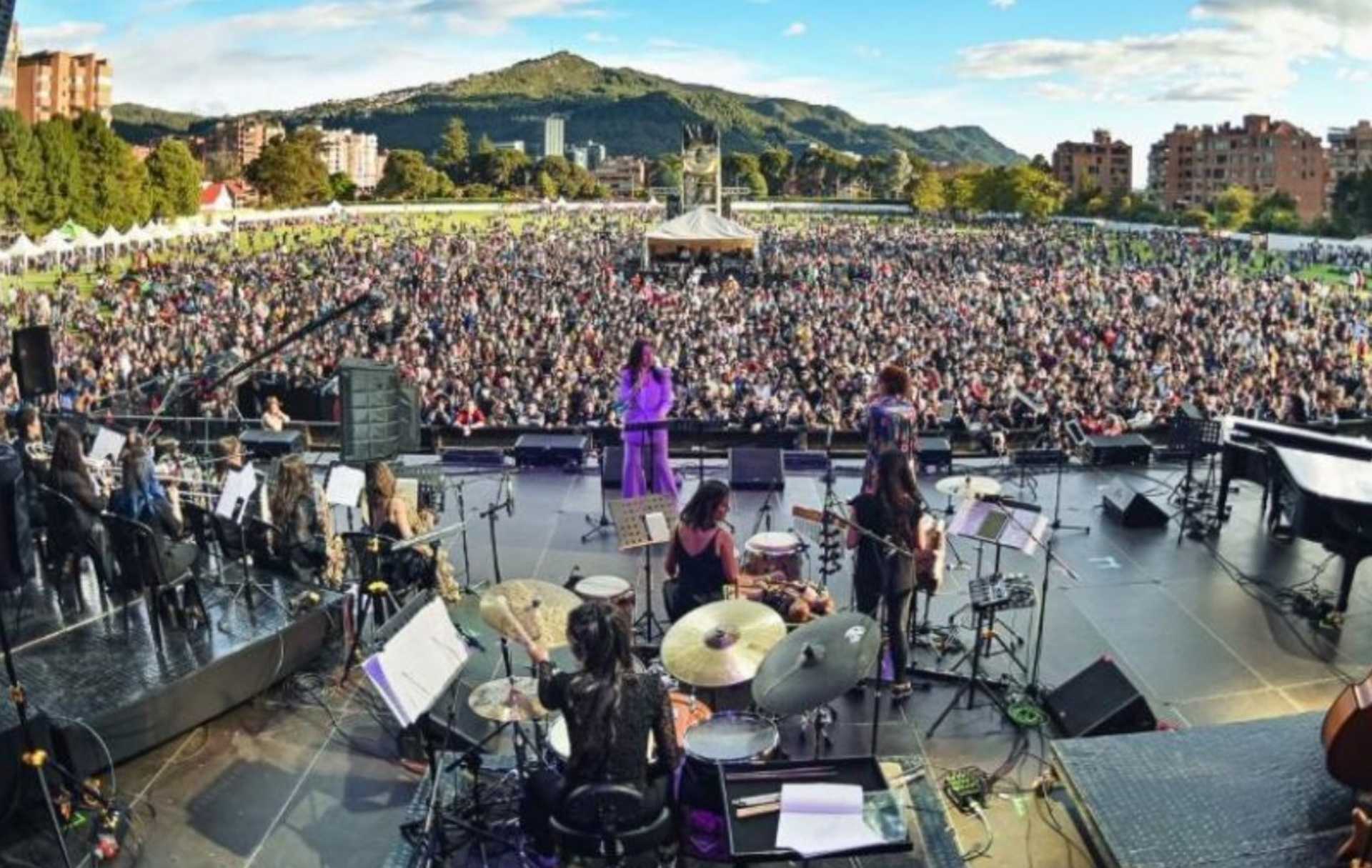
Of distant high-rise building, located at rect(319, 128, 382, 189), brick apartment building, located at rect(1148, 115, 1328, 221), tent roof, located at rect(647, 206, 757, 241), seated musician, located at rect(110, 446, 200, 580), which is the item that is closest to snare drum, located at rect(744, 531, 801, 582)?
seated musician, located at rect(110, 446, 200, 580)

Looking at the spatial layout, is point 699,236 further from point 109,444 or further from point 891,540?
point 891,540

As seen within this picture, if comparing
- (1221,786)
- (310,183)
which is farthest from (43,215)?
(1221,786)

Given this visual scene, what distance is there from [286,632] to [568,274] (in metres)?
29.7

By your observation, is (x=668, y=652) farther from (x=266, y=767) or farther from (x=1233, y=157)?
(x=1233, y=157)

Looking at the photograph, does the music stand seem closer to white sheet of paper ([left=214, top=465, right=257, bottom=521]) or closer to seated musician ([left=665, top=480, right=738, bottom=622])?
seated musician ([left=665, top=480, right=738, bottom=622])

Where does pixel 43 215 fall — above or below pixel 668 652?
above

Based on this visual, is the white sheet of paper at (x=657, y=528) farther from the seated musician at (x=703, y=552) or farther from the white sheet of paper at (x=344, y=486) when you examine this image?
the white sheet of paper at (x=344, y=486)

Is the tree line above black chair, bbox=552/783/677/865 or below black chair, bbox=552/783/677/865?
above

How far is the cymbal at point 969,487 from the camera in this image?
703 cm

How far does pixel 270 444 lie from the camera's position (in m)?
10.7

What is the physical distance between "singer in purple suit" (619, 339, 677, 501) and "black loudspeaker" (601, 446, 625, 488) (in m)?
1.11

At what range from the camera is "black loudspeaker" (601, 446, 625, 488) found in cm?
990

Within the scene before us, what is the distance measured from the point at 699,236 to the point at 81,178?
99.9 ft

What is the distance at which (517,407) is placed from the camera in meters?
15.9
